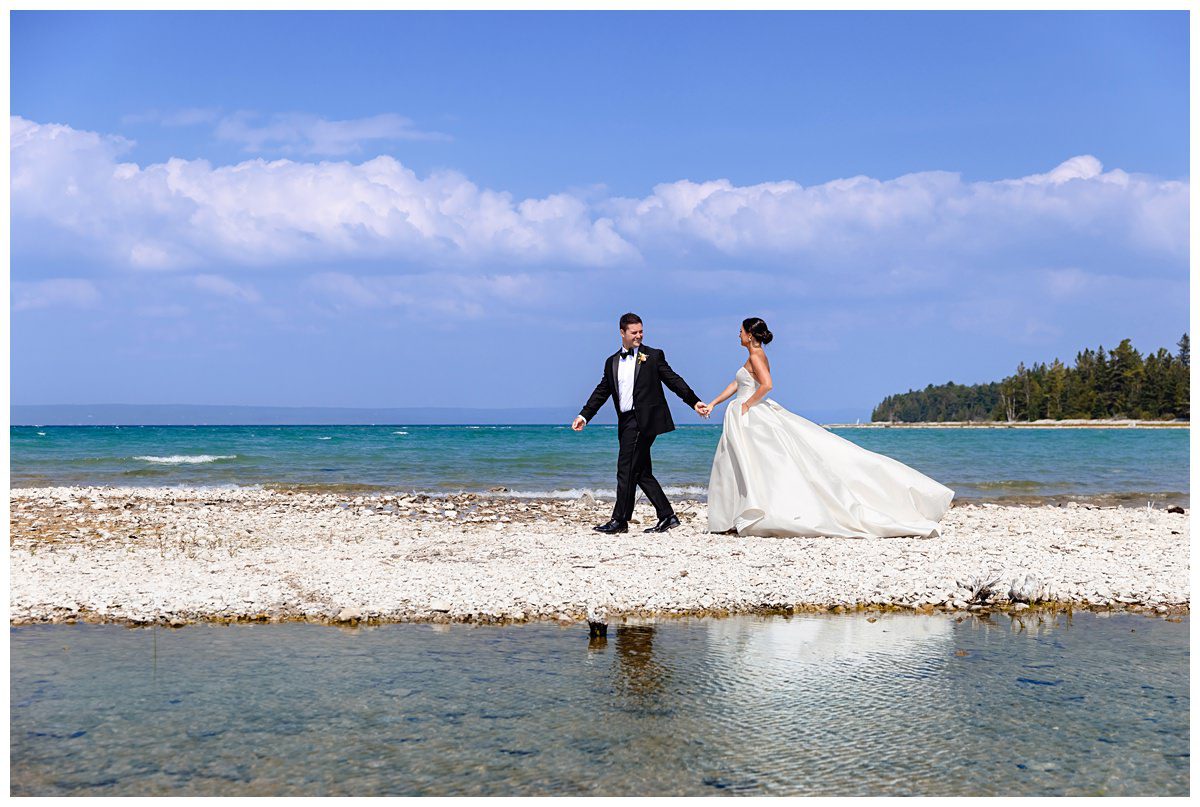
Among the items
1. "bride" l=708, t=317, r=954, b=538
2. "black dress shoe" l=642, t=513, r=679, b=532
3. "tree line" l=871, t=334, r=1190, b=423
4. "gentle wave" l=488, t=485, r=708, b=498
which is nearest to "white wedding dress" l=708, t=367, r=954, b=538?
"bride" l=708, t=317, r=954, b=538

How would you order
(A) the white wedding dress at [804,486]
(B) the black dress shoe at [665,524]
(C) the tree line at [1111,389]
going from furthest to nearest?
(C) the tree line at [1111,389]
(B) the black dress shoe at [665,524]
(A) the white wedding dress at [804,486]

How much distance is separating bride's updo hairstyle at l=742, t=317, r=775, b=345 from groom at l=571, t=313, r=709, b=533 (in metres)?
1.13

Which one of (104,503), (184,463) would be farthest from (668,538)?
(184,463)

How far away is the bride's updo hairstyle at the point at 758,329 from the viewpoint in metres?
13.2

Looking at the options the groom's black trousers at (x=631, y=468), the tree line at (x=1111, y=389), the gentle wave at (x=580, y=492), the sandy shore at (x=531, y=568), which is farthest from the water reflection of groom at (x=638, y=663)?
the tree line at (x=1111, y=389)

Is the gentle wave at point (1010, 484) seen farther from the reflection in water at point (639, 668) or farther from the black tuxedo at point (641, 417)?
the reflection in water at point (639, 668)

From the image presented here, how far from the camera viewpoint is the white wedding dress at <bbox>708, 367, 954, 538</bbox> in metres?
12.4

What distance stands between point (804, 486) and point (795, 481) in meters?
0.13

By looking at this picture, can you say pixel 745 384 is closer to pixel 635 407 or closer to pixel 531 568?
pixel 635 407

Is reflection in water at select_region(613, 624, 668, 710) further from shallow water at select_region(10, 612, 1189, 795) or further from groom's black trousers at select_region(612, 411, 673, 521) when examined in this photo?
groom's black trousers at select_region(612, 411, 673, 521)

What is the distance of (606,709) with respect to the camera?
5555 mm

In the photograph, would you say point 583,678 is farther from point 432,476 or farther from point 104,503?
point 432,476

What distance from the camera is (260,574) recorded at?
9.40 meters

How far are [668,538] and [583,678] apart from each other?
20.6ft
